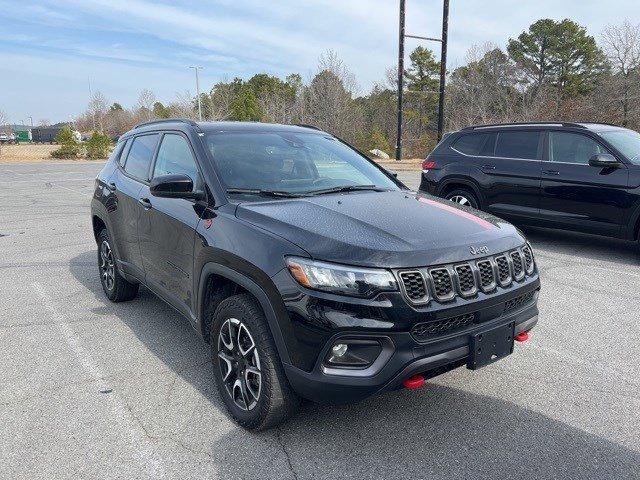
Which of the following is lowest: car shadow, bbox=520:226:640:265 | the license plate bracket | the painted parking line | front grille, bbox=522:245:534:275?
car shadow, bbox=520:226:640:265

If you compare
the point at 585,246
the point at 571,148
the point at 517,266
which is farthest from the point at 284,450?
the point at 585,246

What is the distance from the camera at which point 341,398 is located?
101 inches

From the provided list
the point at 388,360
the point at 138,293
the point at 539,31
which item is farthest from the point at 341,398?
the point at 539,31

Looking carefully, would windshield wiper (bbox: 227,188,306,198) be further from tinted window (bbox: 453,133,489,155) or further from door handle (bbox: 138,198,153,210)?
tinted window (bbox: 453,133,489,155)

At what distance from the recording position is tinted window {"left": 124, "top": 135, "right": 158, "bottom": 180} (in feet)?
14.6

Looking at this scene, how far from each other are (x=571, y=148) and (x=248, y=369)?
619 centimetres

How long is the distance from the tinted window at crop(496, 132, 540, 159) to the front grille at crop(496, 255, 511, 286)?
5324 millimetres

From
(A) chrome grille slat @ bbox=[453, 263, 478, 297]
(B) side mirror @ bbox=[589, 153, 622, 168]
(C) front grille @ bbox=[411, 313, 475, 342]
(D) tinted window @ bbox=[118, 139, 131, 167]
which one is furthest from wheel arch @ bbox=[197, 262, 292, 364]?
(B) side mirror @ bbox=[589, 153, 622, 168]

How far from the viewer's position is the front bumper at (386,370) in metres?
2.49

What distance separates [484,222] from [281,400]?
1631 mm

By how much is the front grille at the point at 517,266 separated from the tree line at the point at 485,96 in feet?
98.5

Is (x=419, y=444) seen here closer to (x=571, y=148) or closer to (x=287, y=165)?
(x=287, y=165)

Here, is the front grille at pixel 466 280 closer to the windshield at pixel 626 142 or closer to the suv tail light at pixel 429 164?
the windshield at pixel 626 142

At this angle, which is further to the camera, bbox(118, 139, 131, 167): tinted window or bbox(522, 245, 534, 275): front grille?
bbox(118, 139, 131, 167): tinted window
